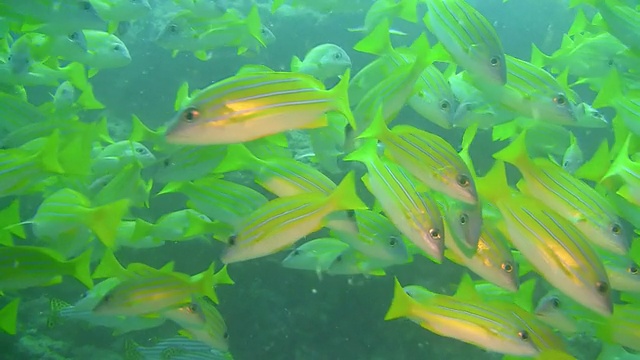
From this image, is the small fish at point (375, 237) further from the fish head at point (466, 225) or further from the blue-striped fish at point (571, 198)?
the blue-striped fish at point (571, 198)

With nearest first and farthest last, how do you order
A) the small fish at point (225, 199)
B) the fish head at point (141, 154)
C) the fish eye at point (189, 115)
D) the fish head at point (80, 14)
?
the fish eye at point (189, 115) < the small fish at point (225, 199) < the fish head at point (80, 14) < the fish head at point (141, 154)

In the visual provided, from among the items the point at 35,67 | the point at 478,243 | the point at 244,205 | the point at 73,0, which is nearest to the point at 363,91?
the point at 244,205

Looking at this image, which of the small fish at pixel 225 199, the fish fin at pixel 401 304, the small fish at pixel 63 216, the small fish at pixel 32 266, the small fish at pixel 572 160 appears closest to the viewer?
the fish fin at pixel 401 304

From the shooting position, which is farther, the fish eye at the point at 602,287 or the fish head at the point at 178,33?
the fish head at the point at 178,33

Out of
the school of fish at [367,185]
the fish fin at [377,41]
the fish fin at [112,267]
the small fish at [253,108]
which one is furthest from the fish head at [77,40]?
the small fish at [253,108]

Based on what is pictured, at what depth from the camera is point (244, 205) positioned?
3.96m

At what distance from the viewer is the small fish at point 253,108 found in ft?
8.15

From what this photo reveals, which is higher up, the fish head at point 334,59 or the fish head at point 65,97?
the fish head at point 334,59

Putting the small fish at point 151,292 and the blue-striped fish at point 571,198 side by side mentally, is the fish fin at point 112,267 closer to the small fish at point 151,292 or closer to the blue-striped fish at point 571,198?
the small fish at point 151,292

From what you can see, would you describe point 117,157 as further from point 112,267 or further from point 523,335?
point 523,335

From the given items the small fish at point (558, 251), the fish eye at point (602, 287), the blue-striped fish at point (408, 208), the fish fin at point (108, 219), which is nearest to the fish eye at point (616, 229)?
the small fish at point (558, 251)

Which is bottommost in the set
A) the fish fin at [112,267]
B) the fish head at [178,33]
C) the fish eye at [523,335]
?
the fish fin at [112,267]

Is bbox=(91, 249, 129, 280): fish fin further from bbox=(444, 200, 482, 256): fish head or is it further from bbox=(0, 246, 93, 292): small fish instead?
bbox=(444, 200, 482, 256): fish head

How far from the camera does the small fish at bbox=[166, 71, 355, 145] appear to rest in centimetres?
248
